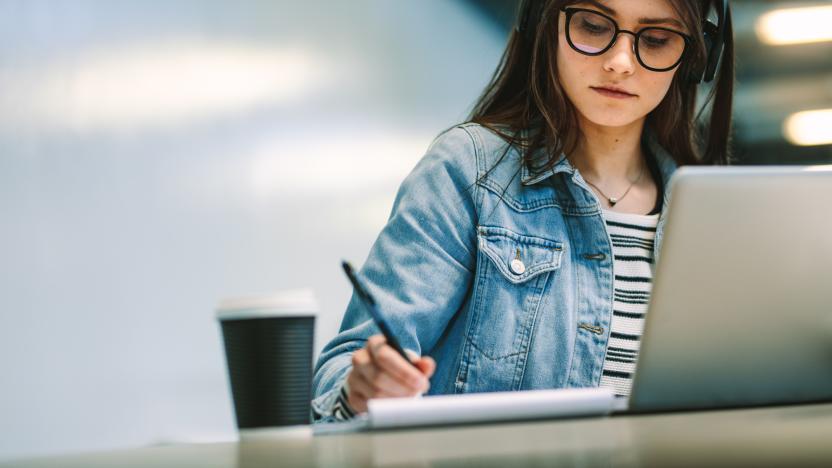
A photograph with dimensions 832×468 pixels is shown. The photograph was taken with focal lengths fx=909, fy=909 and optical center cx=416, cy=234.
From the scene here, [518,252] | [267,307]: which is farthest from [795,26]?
[267,307]

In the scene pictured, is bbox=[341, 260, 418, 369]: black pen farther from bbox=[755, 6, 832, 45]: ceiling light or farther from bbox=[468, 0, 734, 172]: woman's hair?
bbox=[755, 6, 832, 45]: ceiling light

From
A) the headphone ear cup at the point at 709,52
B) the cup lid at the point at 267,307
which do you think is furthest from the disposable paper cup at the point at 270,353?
the headphone ear cup at the point at 709,52

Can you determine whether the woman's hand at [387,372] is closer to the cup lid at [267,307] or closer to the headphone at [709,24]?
the cup lid at [267,307]

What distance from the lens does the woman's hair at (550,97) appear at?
63.2 inches

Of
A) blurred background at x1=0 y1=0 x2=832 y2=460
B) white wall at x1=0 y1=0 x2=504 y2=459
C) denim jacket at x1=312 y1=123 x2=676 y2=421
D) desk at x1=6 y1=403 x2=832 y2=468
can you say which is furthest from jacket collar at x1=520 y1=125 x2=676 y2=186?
white wall at x1=0 y1=0 x2=504 y2=459

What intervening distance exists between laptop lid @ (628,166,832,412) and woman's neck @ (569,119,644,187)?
32.7 inches

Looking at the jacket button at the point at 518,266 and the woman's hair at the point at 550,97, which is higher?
the woman's hair at the point at 550,97

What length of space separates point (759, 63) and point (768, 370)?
14.5 feet

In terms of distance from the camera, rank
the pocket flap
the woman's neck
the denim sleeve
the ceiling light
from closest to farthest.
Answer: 1. the denim sleeve
2. the pocket flap
3. the woman's neck
4. the ceiling light

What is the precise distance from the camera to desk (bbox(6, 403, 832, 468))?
57cm

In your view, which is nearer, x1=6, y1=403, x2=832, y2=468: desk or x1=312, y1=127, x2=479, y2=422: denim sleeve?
x1=6, y1=403, x2=832, y2=468: desk

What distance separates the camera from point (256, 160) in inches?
137

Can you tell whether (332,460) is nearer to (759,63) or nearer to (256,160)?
(256,160)

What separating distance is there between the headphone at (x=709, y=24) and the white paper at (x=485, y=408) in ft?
3.14
